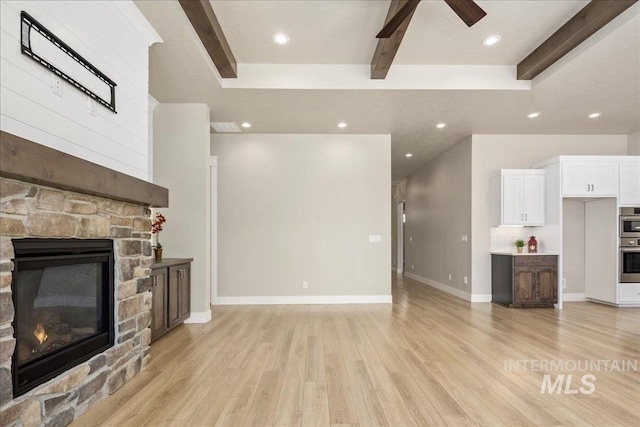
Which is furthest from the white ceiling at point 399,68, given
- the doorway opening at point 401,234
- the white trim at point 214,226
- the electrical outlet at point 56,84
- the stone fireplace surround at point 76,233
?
the doorway opening at point 401,234

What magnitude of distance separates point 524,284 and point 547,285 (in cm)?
37

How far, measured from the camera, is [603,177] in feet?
17.2

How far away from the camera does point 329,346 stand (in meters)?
3.42

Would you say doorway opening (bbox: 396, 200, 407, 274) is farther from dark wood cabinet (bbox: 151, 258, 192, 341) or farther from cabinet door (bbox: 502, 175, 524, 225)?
dark wood cabinet (bbox: 151, 258, 192, 341)

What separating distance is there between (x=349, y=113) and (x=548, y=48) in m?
2.33

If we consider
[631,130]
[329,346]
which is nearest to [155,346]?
[329,346]

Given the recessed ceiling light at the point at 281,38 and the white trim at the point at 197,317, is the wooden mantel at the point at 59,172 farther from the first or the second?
the white trim at the point at 197,317

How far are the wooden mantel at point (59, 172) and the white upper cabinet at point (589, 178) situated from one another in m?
5.85

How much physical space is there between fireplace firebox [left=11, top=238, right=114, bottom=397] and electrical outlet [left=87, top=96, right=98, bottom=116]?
84 cm

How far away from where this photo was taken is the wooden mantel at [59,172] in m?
1.46

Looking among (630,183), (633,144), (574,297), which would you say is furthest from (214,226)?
(633,144)

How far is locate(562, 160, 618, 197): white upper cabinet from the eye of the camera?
523 centimetres

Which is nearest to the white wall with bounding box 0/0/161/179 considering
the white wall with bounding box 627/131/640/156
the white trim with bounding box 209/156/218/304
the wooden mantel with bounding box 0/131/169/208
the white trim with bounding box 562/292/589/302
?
the wooden mantel with bounding box 0/131/169/208

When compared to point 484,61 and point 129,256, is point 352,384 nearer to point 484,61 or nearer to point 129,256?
point 129,256
